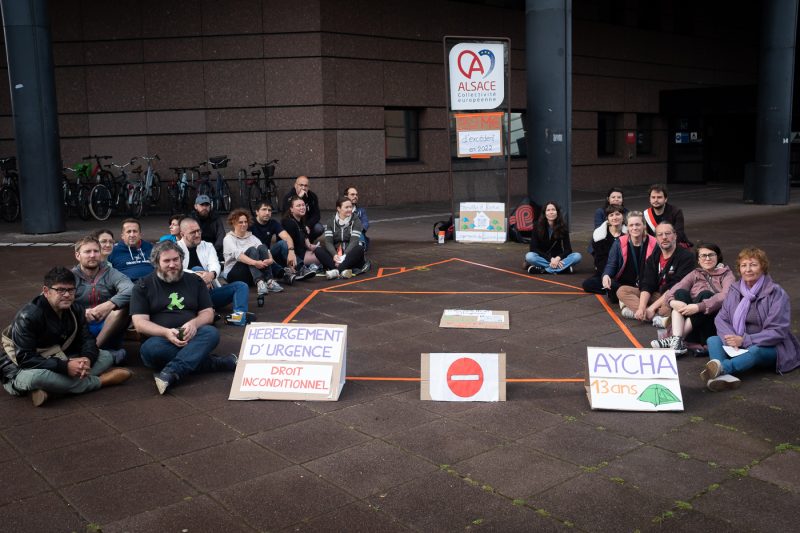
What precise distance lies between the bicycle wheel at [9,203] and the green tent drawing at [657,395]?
16718 mm

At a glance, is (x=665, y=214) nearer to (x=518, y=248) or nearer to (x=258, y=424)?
(x=518, y=248)

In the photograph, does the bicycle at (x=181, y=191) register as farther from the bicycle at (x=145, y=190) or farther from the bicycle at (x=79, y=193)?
the bicycle at (x=79, y=193)

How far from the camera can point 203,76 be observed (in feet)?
64.2

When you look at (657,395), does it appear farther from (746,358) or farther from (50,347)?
(50,347)

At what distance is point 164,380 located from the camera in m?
6.61

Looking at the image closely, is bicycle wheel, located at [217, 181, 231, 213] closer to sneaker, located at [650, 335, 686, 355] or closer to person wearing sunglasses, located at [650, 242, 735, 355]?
person wearing sunglasses, located at [650, 242, 735, 355]

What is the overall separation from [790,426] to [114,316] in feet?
19.0

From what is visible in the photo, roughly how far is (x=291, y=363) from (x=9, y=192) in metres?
14.7

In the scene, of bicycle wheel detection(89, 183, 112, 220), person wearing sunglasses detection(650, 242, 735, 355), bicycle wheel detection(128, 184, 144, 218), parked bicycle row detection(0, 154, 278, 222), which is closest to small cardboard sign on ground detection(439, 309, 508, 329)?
person wearing sunglasses detection(650, 242, 735, 355)

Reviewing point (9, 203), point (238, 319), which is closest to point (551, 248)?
point (238, 319)

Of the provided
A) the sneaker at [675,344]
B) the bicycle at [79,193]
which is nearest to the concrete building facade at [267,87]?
the bicycle at [79,193]

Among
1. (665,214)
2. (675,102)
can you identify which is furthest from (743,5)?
(665,214)

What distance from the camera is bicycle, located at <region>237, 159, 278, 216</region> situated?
19.1 m

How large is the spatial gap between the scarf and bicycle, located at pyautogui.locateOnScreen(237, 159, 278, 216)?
1385 centimetres
